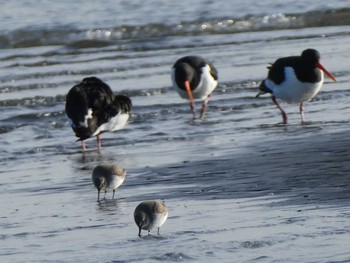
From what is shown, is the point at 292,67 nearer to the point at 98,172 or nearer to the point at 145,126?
the point at 145,126

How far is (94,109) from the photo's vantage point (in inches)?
468

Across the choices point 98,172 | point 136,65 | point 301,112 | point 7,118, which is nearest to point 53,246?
point 98,172

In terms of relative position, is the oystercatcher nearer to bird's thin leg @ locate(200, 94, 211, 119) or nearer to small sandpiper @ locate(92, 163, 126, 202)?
bird's thin leg @ locate(200, 94, 211, 119)

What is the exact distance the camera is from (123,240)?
289 inches

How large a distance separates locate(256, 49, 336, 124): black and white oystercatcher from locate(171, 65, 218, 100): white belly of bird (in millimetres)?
1007

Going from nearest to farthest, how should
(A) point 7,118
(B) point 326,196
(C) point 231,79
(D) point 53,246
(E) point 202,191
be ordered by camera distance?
(D) point 53,246 < (B) point 326,196 < (E) point 202,191 < (A) point 7,118 < (C) point 231,79

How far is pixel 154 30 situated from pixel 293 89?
392 inches

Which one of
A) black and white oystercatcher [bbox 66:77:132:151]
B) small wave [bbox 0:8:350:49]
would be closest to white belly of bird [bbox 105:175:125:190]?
black and white oystercatcher [bbox 66:77:132:151]

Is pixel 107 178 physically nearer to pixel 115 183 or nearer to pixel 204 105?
pixel 115 183

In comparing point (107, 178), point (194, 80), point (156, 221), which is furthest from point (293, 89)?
point (156, 221)

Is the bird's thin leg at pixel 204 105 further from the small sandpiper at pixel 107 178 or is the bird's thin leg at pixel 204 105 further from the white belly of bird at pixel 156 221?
the white belly of bird at pixel 156 221

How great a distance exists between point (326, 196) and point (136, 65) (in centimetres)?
998

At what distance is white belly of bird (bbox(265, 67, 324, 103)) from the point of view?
12898mm

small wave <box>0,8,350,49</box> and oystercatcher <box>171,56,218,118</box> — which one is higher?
small wave <box>0,8,350,49</box>
